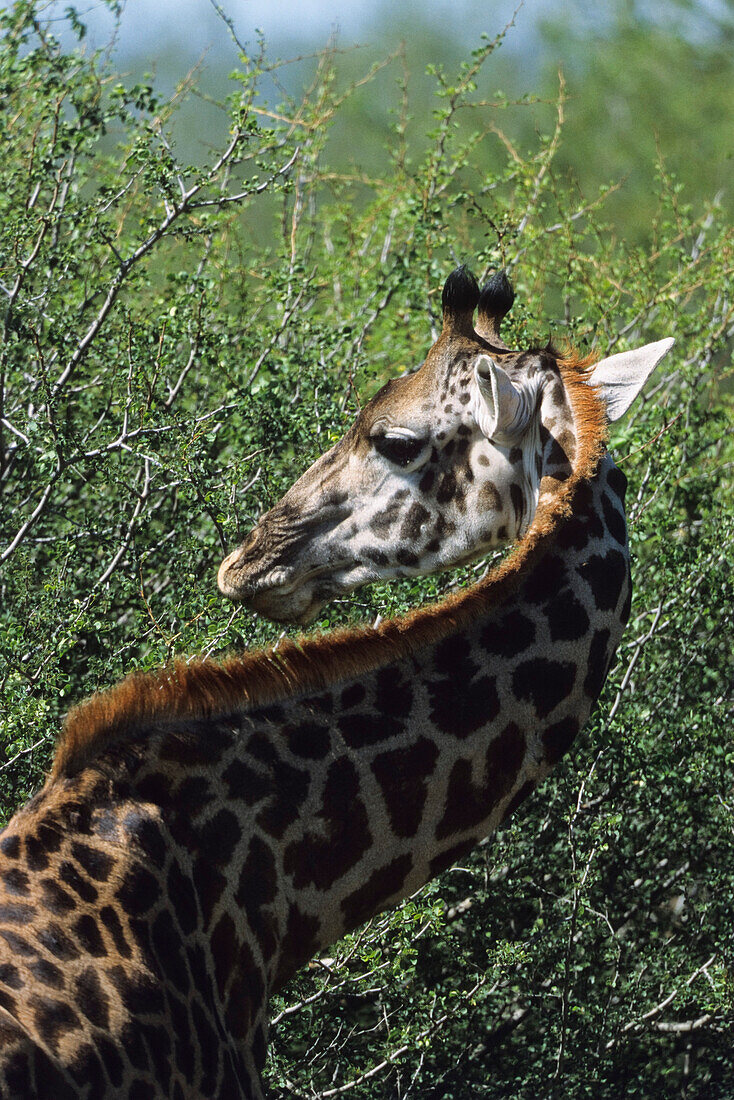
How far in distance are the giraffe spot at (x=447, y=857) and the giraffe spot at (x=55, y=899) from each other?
83 cm

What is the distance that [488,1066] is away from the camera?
4.87 m

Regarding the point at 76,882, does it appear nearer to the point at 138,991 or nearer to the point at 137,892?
the point at 137,892

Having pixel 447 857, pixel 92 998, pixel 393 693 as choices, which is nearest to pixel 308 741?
pixel 393 693

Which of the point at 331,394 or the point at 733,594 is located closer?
the point at 733,594

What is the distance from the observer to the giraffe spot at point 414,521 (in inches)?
154

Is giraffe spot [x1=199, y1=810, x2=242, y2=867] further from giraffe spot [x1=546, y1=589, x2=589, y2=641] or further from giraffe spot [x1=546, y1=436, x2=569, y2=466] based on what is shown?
giraffe spot [x1=546, y1=436, x2=569, y2=466]

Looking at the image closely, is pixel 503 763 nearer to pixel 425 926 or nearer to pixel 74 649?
pixel 425 926

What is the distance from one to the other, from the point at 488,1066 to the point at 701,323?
13.1 ft

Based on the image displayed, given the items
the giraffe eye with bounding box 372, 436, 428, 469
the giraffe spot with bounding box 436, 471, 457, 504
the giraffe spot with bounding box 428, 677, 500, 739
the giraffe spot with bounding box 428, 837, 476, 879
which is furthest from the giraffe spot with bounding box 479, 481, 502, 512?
the giraffe spot with bounding box 428, 837, 476, 879

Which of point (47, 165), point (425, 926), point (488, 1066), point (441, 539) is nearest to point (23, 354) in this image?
point (47, 165)

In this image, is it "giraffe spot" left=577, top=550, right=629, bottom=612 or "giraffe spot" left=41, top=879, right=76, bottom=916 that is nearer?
"giraffe spot" left=41, top=879, right=76, bottom=916

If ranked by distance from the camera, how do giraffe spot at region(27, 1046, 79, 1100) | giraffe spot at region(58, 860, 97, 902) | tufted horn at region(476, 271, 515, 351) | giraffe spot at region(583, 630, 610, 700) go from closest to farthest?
giraffe spot at region(27, 1046, 79, 1100)
giraffe spot at region(58, 860, 97, 902)
giraffe spot at region(583, 630, 610, 700)
tufted horn at region(476, 271, 515, 351)

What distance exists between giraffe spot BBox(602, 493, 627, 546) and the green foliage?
1.35 meters

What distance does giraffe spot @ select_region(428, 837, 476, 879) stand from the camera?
277cm
